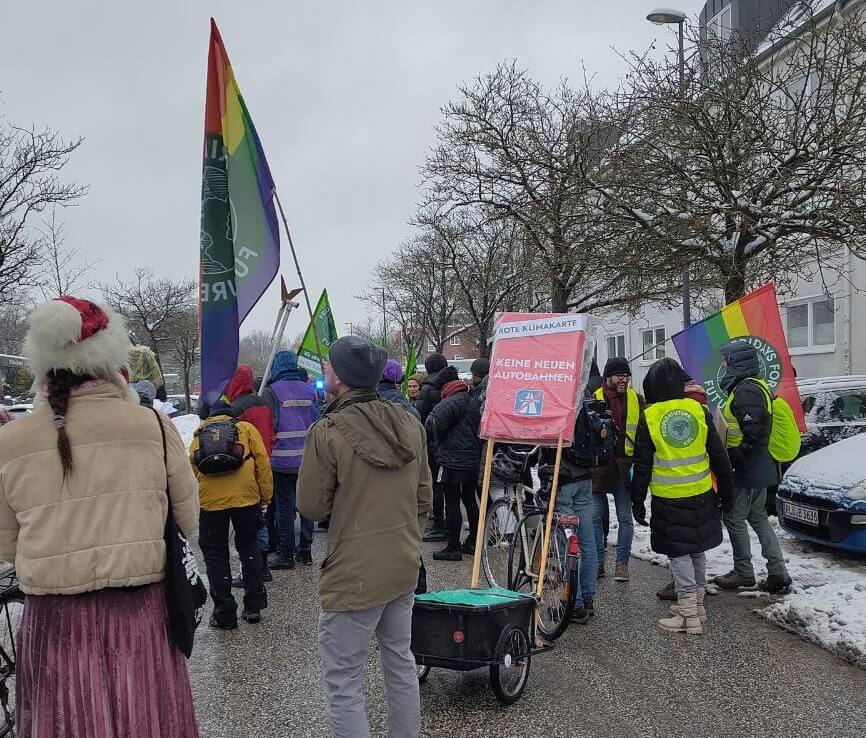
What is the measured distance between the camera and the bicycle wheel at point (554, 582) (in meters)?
5.30

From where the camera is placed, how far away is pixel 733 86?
10352 mm

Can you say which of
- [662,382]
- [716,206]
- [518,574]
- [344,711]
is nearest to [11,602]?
[344,711]

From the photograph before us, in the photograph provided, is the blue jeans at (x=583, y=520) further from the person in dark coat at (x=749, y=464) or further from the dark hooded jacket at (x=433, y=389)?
the dark hooded jacket at (x=433, y=389)

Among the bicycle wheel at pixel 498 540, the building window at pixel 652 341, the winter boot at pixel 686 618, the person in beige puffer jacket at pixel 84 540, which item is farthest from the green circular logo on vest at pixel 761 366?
the building window at pixel 652 341

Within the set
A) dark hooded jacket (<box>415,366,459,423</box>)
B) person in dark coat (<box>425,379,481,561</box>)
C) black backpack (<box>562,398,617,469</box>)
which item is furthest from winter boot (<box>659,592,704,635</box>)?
dark hooded jacket (<box>415,366,459,423</box>)

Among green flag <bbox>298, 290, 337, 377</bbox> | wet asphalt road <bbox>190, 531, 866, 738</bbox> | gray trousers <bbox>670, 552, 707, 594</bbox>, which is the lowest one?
wet asphalt road <bbox>190, 531, 866, 738</bbox>

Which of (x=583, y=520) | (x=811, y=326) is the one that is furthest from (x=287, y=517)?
(x=811, y=326)

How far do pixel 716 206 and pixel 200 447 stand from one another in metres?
6.99

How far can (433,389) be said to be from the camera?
9.43 meters

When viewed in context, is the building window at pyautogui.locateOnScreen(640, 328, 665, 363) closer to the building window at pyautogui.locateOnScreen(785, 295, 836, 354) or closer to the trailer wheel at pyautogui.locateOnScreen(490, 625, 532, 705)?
the building window at pyautogui.locateOnScreen(785, 295, 836, 354)

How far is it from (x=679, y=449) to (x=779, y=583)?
169cm

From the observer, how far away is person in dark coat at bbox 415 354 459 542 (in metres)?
8.78

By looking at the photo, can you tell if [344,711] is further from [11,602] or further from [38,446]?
[11,602]

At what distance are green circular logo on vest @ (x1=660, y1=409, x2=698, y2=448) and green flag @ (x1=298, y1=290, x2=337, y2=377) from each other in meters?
5.57
